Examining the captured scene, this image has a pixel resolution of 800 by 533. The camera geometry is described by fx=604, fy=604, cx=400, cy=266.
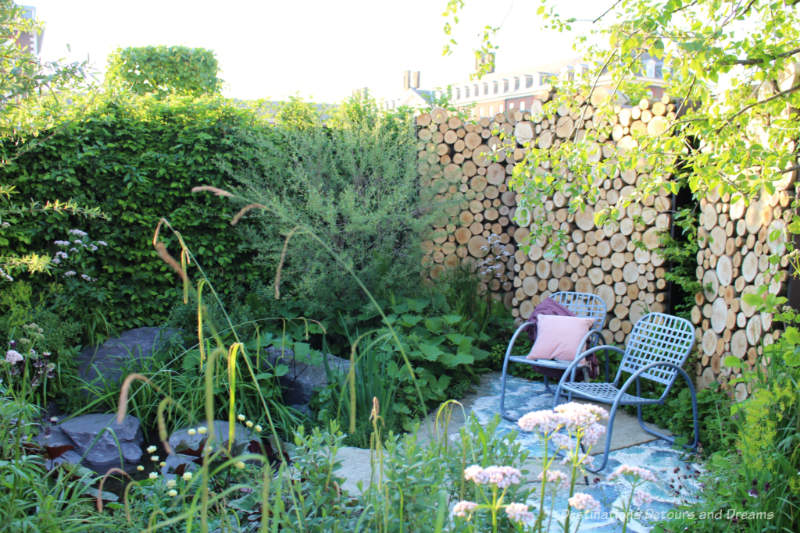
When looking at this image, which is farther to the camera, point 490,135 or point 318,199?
point 490,135

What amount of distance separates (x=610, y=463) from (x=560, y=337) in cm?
103

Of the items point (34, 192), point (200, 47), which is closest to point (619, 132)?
point (34, 192)

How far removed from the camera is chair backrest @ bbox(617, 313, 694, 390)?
11.0ft

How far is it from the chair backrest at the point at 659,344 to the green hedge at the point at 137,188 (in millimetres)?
2832

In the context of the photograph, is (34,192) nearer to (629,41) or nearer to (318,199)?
(318,199)

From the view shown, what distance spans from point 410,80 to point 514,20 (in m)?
40.4

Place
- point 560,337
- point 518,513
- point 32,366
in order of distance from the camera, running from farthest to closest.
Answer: point 560,337
point 32,366
point 518,513

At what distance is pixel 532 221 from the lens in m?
5.00

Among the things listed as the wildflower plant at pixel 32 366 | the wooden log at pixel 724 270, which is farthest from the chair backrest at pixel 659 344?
the wildflower plant at pixel 32 366

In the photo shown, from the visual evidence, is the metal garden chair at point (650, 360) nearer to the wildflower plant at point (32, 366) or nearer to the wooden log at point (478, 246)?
the wooden log at point (478, 246)

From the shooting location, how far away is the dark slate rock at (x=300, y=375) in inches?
141

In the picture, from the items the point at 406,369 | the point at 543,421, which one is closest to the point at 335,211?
the point at 406,369

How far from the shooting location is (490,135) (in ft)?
17.4

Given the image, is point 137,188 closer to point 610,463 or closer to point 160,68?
point 610,463
